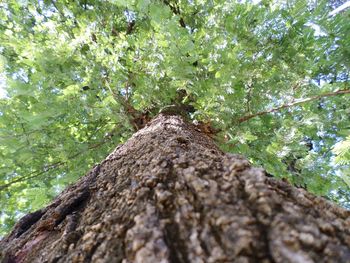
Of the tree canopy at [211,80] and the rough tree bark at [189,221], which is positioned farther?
the tree canopy at [211,80]

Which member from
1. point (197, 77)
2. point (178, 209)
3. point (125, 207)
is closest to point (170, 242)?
point (178, 209)

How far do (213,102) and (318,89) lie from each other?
1.09m

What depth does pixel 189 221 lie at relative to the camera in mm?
→ 877

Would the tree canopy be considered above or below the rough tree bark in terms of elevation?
above

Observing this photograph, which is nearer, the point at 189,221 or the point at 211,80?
the point at 189,221

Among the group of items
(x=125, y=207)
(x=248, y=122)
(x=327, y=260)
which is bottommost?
(x=327, y=260)

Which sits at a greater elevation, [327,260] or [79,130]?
[79,130]

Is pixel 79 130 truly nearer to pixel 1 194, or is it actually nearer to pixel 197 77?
pixel 1 194

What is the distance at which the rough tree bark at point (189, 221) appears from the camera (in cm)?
72

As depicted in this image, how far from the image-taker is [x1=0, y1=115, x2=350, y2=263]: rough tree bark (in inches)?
28.3

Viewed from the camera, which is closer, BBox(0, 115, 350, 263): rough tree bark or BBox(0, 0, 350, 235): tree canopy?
BBox(0, 115, 350, 263): rough tree bark

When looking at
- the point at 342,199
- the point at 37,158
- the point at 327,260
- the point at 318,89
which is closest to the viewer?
the point at 327,260

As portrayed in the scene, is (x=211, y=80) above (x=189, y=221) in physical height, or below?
above

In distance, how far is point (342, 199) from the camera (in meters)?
8.09
